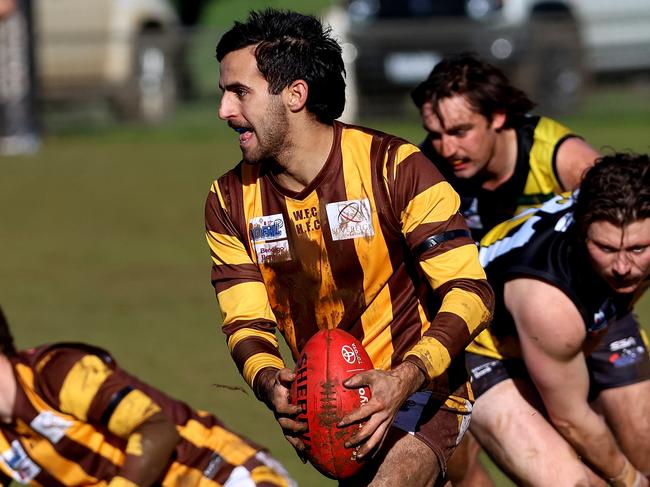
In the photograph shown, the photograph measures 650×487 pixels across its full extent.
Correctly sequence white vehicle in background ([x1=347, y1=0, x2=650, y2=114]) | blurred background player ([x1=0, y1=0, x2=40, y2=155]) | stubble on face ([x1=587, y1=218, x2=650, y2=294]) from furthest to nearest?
white vehicle in background ([x1=347, y1=0, x2=650, y2=114]) → blurred background player ([x1=0, y1=0, x2=40, y2=155]) → stubble on face ([x1=587, y1=218, x2=650, y2=294])

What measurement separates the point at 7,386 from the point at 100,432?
0.40 metres

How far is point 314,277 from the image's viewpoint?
15.1 ft

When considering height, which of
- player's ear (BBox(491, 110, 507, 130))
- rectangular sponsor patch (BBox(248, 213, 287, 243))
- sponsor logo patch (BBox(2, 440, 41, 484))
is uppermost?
player's ear (BBox(491, 110, 507, 130))

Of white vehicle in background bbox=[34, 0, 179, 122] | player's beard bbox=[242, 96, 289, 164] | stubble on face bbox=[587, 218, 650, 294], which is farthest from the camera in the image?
white vehicle in background bbox=[34, 0, 179, 122]

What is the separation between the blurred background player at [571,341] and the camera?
16.1 ft

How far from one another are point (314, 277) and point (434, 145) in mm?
1301

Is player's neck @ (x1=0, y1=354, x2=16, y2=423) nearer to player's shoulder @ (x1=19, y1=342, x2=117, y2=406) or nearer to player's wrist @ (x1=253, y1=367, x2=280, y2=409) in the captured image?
player's shoulder @ (x1=19, y1=342, x2=117, y2=406)

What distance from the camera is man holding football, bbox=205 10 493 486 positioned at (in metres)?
4.38

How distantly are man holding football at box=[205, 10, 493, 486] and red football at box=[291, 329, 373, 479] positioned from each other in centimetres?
6

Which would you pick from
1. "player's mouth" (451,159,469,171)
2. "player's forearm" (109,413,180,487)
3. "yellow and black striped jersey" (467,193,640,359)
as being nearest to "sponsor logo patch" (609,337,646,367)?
"yellow and black striped jersey" (467,193,640,359)

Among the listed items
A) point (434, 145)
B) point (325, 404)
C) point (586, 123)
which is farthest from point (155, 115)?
point (325, 404)

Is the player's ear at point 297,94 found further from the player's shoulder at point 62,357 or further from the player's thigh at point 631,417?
the player's thigh at point 631,417

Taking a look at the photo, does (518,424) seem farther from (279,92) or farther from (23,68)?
(23,68)

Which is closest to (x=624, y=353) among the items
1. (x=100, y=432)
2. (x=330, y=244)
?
(x=330, y=244)
